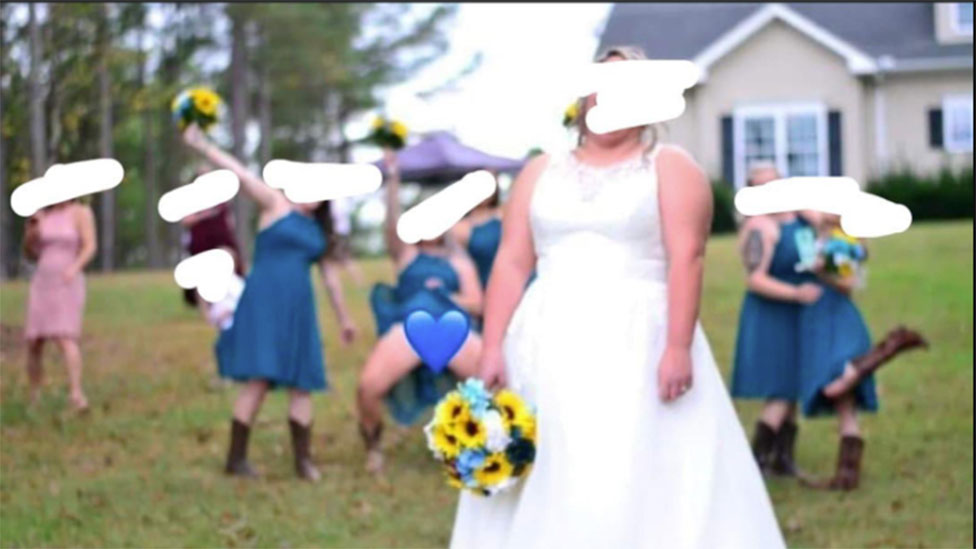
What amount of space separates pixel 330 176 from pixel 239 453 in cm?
433

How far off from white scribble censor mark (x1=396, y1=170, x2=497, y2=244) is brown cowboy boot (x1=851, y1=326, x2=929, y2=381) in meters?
4.09

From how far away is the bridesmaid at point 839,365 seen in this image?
9.44 metres

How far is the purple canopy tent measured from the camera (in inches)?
807

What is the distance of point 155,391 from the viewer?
45.4 ft

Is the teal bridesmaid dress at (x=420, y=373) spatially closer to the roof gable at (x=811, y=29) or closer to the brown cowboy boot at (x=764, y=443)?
the brown cowboy boot at (x=764, y=443)

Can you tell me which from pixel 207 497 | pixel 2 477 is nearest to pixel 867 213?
pixel 207 497

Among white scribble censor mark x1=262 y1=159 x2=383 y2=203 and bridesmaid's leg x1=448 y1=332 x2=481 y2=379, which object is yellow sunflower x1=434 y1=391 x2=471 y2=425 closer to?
white scribble censor mark x1=262 y1=159 x2=383 y2=203

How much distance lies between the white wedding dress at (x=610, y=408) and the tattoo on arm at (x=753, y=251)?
141 inches

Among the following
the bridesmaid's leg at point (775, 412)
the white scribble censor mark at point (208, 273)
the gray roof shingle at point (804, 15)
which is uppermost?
the white scribble censor mark at point (208, 273)

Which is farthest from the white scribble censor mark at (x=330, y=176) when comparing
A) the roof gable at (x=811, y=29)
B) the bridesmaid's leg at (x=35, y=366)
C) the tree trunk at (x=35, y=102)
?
the roof gable at (x=811, y=29)

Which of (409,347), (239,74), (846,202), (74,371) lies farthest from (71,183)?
(239,74)

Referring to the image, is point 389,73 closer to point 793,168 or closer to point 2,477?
point 793,168

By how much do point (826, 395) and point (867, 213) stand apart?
12.6 feet

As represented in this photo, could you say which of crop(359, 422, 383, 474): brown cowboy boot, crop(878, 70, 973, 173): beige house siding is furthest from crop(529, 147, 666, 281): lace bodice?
crop(878, 70, 973, 173): beige house siding
